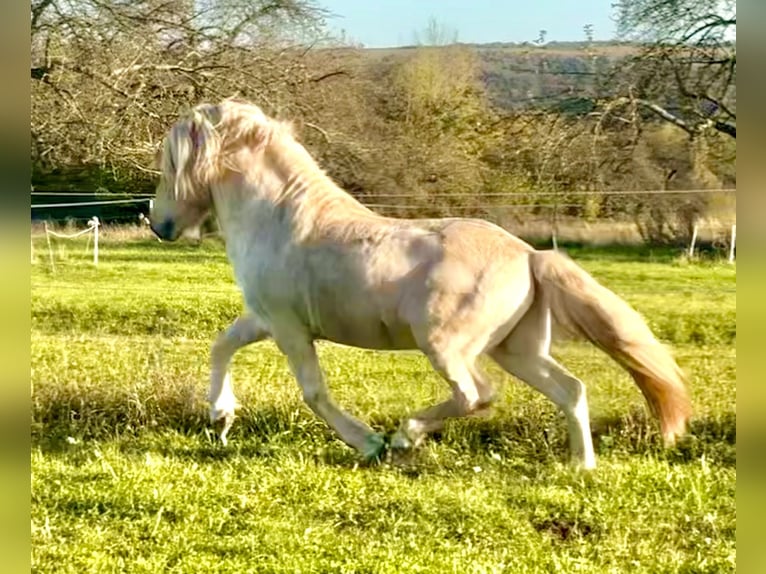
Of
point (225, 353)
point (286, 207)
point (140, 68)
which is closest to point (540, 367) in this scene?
point (286, 207)

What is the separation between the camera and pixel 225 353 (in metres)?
5.01

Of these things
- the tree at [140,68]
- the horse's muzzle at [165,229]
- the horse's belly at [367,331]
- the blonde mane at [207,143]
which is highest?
the tree at [140,68]

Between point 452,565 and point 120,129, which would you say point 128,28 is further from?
point 452,565

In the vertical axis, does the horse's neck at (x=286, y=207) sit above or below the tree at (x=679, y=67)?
below

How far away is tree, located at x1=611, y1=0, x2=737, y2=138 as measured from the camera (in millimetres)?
8547

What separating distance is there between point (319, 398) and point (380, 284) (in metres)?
0.64

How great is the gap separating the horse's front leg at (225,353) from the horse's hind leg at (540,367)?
1213mm

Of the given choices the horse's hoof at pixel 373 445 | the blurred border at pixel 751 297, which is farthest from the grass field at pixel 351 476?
the blurred border at pixel 751 297

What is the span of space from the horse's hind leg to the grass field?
0.38 m

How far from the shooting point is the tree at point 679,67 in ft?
28.0

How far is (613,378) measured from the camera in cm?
631

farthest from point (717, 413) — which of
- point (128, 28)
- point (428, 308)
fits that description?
point (128, 28)

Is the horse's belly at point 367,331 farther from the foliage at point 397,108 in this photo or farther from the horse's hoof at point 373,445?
the foliage at point 397,108

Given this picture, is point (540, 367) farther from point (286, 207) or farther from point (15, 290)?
point (15, 290)
